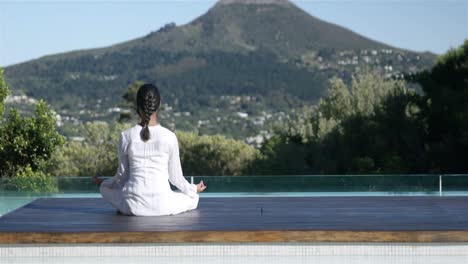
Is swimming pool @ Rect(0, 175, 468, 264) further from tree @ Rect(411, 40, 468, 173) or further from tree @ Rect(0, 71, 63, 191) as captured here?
tree @ Rect(411, 40, 468, 173)

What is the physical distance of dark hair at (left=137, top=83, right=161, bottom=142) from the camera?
16.2 ft

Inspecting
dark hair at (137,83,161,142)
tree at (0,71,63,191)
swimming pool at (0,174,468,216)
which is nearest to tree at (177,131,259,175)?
tree at (0,71,63,191)

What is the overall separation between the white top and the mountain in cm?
3668

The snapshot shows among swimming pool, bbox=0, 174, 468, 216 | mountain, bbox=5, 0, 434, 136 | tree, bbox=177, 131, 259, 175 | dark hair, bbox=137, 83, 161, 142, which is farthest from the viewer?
mountain, bbox=5, 0, 434, 136

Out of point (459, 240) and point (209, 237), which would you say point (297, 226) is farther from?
point (459, 240)

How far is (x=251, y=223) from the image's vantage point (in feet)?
15.2

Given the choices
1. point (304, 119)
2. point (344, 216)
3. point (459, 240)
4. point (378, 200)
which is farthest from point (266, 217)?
point (304, 119)

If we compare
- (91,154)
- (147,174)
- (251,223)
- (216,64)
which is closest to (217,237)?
(251,223)

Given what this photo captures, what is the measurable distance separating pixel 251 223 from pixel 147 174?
702mm

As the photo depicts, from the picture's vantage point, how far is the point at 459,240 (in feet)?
14.1

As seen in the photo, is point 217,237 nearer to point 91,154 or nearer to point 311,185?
point 311,185

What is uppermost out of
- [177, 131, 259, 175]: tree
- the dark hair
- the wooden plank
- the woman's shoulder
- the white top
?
the dark hair

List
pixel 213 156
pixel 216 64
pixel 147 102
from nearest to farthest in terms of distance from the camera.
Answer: pixel 147 102 → pixel 213 156 → pixel 216 64

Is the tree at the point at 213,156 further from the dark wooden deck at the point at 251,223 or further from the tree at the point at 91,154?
the dark wooden deck at the point at 251,223
